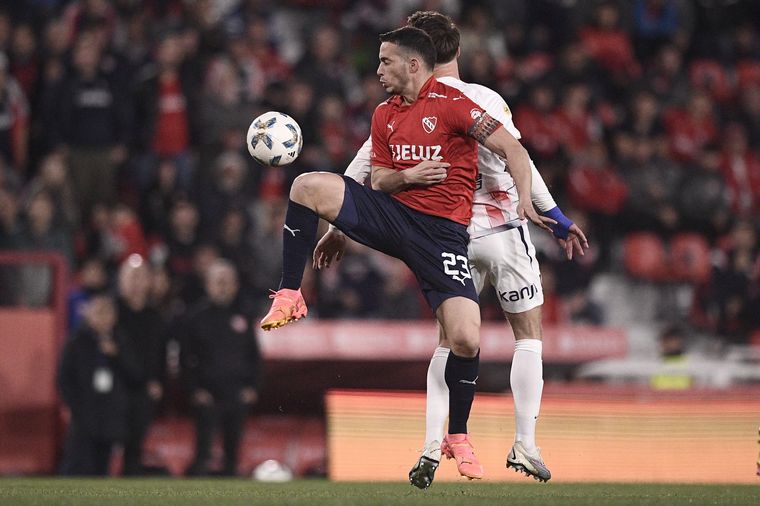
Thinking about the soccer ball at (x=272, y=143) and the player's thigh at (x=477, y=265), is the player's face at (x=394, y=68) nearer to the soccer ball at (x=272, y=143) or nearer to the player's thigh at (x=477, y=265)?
the soccer ball at (x=272, y=143)

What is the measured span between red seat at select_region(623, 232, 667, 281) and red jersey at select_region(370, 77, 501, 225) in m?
8.55

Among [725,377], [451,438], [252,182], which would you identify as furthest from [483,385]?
[451,438]

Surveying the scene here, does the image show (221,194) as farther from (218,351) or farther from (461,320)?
(461,320)

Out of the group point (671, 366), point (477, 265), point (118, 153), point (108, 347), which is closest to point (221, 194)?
point (118, 153)

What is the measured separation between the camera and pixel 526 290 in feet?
25.0

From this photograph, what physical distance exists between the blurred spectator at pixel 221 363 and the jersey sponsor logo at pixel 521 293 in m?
5.09

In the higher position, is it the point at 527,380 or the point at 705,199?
the point at 705,199

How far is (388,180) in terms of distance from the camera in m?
7.27

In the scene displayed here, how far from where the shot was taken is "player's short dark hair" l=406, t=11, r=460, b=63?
25.2 ft

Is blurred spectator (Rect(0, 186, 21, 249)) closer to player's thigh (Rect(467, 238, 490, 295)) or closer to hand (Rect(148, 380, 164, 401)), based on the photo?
hand (Rect(148, 380, 164, 401))

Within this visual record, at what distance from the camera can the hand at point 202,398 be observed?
12.3 meters

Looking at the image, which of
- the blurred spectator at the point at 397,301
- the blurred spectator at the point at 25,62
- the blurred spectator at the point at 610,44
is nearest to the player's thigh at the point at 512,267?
the blurred spectator at the point at 397,301

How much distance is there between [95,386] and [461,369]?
5377 millimetres

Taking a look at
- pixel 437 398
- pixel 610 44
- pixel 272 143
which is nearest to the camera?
pixel 272 143
